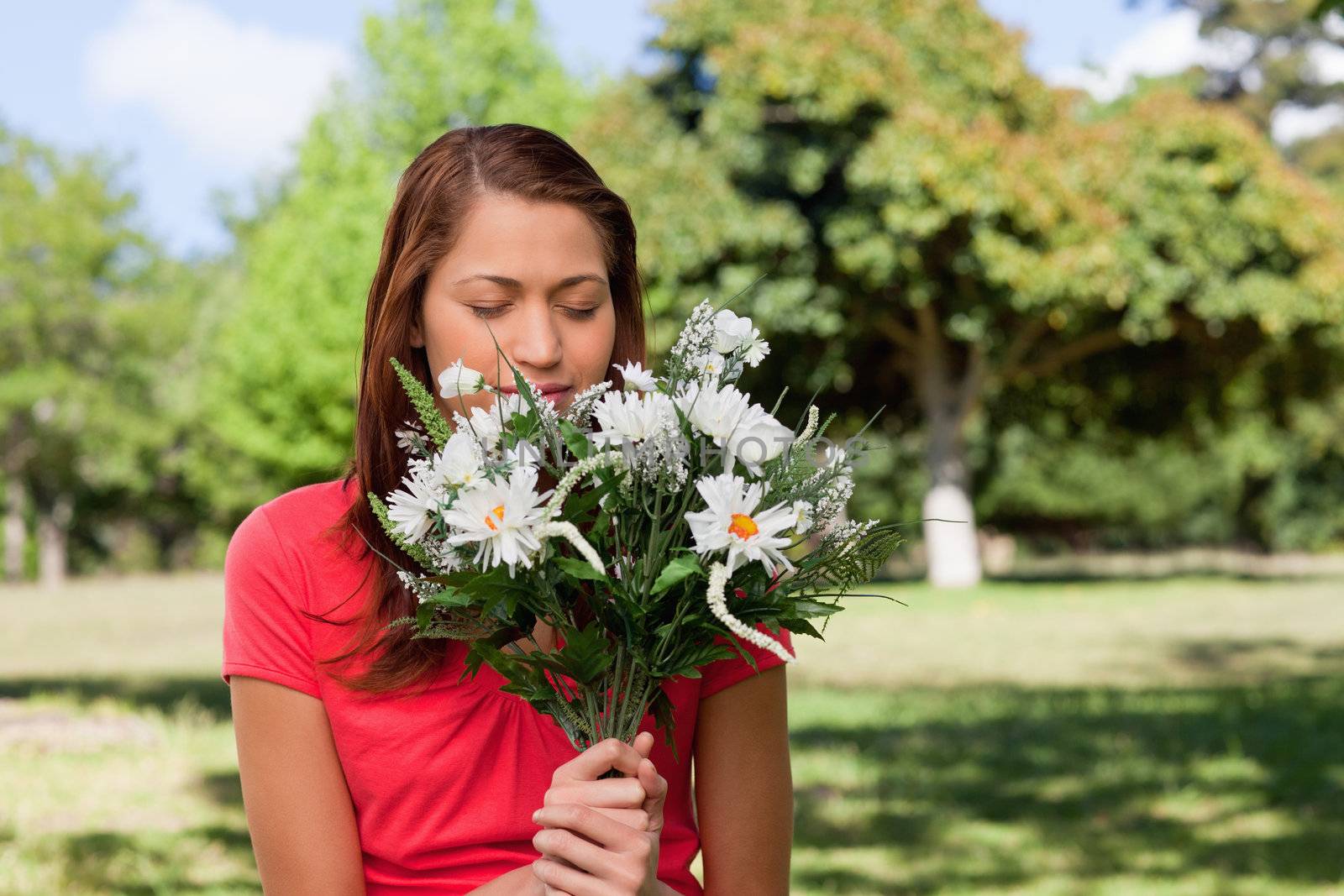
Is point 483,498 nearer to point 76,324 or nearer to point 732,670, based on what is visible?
point 732,670

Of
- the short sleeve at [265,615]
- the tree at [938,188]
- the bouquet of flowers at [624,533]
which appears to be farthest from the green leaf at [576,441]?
the tree at [938,188]

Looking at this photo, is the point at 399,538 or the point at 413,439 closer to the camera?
the point at 399,538

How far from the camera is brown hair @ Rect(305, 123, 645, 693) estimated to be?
2156 mm

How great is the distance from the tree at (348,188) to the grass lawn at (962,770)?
14.7 metres

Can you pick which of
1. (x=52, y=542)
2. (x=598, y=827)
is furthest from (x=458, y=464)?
(x=52, y=542)

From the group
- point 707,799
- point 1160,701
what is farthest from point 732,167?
point 707,799

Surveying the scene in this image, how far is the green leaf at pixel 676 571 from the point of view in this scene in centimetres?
173

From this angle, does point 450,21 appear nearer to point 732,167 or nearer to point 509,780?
point 732,167

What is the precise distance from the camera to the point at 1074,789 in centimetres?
759

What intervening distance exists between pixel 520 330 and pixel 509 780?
712 mm

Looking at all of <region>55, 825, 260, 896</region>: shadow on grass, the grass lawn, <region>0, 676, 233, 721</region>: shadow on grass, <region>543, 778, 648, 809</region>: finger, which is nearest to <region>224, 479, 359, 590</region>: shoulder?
<region>543, 778, 648, 809</region>: finger

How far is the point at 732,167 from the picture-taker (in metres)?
20.2

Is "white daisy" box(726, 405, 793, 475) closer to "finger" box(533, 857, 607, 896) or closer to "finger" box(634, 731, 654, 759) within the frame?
"finger" box(634, 731, 654, 759)

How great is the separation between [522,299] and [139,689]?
10.9 metres
